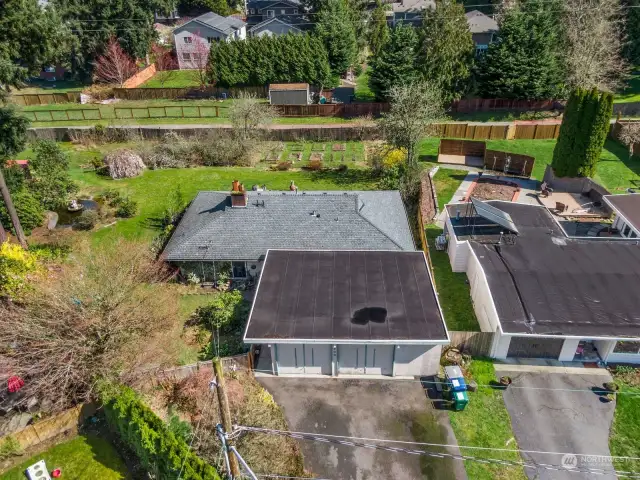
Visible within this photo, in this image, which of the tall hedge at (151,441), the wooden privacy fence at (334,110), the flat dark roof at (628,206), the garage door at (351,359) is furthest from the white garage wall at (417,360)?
the wooden privacy fence at (334,110)

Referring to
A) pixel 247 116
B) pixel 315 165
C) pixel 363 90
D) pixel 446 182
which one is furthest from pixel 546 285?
pixel 363 90

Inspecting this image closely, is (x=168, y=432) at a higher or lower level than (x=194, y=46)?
lower

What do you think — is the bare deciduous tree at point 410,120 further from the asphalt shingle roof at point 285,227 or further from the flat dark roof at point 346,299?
the flat dark roof at point 346,299

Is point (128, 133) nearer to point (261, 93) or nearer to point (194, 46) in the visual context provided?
point (261, 93)

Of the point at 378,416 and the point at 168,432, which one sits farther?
the point at 378,416

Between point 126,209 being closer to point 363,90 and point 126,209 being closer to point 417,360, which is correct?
point 417,360

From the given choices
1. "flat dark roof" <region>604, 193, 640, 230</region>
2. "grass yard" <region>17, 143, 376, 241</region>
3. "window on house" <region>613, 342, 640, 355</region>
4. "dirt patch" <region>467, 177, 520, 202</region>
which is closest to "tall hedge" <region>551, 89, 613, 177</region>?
"dirt patch" <region>467, 177, 520, 202</region>

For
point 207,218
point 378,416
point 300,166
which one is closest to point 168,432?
point 378,416
